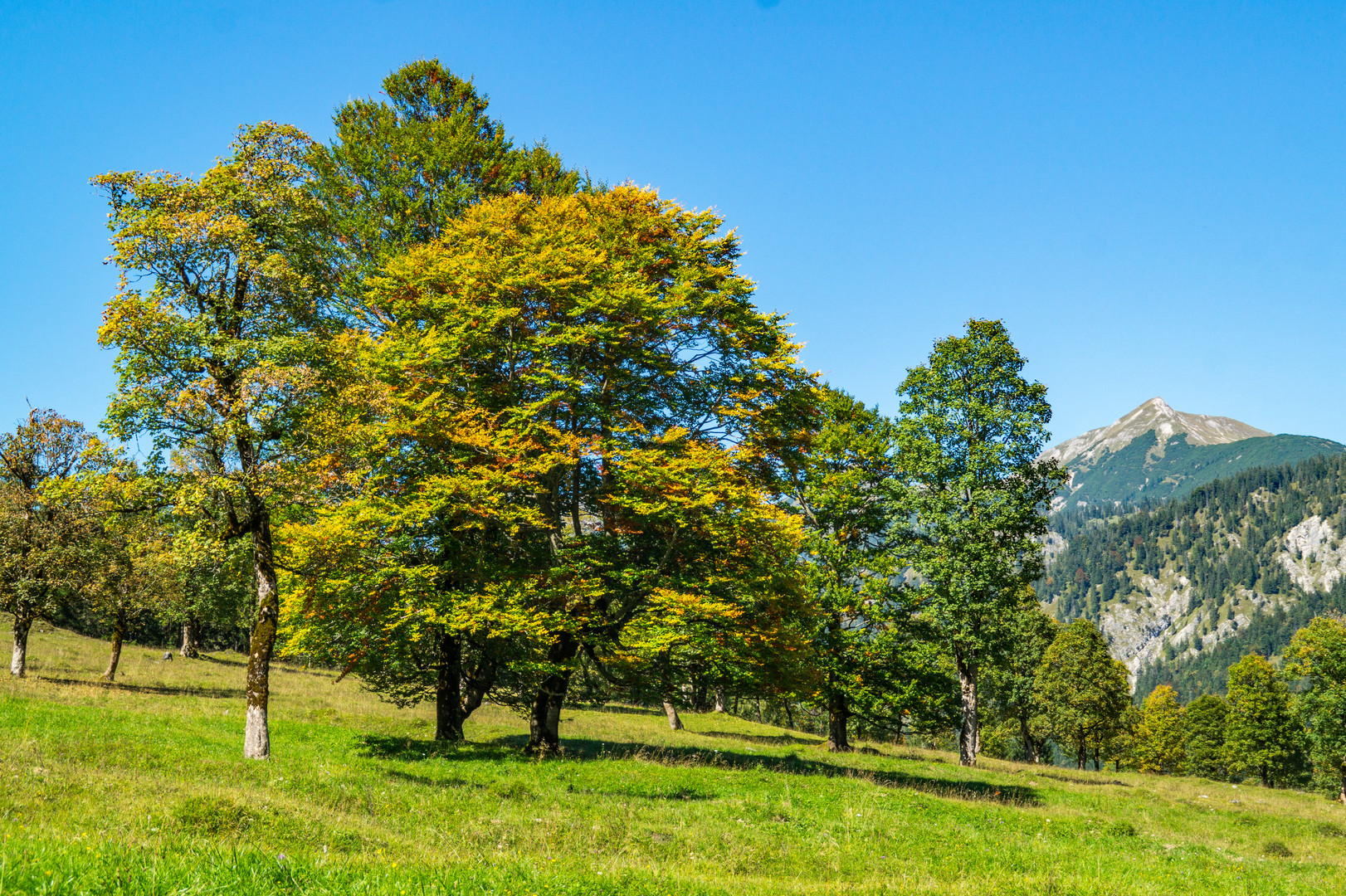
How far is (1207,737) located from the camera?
97.1 m

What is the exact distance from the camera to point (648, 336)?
2483 centimetres

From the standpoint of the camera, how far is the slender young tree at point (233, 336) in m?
19.1

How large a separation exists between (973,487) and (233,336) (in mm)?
30198

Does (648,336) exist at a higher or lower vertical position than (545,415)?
higher

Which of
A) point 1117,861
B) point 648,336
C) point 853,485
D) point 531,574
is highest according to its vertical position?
point 648,336

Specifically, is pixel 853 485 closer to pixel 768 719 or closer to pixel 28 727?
pixel 28 727

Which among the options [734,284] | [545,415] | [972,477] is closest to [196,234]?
[545,415]

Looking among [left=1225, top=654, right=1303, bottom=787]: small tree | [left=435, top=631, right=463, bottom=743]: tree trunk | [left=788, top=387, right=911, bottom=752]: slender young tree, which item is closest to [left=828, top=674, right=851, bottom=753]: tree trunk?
[left=788, top=387, right=911, bottom=752]: slender young tree

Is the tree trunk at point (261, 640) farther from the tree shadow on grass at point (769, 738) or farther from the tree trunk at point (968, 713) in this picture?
the tree trunk at point (968, 713)

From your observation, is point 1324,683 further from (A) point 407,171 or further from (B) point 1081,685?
(A) point 407,171

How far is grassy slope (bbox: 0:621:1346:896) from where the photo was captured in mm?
7730

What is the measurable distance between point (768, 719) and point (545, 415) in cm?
9048

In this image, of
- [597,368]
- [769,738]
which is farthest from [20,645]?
[769,738]

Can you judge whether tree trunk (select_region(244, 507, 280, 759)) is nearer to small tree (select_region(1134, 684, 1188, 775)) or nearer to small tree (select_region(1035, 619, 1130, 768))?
small tree (select_region(1035, 619, 1130, 768))
